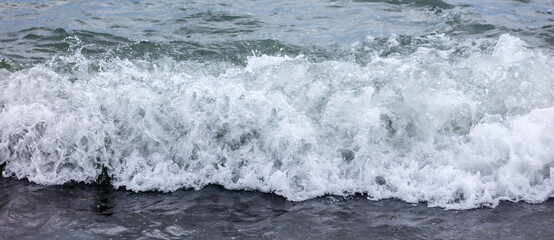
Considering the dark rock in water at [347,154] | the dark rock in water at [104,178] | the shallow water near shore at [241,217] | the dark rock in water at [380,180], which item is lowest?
the shallow water near shore at [241,217]

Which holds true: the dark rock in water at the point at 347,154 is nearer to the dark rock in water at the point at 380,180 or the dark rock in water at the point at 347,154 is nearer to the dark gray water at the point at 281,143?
the dark gray water at the point at 281,143

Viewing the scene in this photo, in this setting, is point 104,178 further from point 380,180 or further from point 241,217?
point 380,180

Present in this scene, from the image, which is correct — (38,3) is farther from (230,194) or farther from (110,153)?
(230,194)

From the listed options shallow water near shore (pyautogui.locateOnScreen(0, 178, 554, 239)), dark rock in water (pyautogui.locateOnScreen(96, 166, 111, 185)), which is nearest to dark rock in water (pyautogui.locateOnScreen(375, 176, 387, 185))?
shallow water near shore (pyautogui.locateOnScreen(0, 178, 554, 239))

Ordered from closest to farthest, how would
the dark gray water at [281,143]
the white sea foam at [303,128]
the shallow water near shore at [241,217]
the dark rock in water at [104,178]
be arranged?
the shallow water near shore at [241,217], the dark gray water at [281,143], the white sea foam at [303,128], the dark rock in water at [104,178]

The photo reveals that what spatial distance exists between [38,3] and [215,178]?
657 centimetres

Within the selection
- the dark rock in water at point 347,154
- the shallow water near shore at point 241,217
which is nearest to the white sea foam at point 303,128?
the dark rock in water at point 347,154

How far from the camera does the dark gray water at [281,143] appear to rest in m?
4.20

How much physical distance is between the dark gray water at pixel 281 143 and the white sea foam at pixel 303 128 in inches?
0.6

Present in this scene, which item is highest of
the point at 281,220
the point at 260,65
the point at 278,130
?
the point at 260,65

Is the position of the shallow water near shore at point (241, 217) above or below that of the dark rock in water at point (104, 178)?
below

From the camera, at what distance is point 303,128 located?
206 inches

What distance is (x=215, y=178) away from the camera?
4918mm

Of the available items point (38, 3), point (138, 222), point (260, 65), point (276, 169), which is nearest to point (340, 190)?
point (276, 169)
